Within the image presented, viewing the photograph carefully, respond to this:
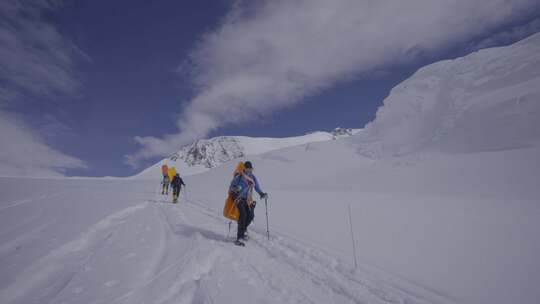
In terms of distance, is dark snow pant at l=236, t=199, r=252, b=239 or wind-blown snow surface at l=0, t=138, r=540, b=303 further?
dark snow pant at l=236, t=199, r=252, b=239

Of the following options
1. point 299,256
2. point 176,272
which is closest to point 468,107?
point 299,256

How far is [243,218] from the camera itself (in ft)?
20.7

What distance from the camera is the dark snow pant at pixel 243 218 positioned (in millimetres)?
6121

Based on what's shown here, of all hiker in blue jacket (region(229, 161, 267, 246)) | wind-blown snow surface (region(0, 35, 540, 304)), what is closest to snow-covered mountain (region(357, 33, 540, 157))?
wind-blown snow surface (region(0, 35, 540, 304))

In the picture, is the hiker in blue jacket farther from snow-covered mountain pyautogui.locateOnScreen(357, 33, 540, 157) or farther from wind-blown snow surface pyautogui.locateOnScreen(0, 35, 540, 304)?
snow-covered mountain pyautogui.locateOnScreen(357, 33, 540, 157)

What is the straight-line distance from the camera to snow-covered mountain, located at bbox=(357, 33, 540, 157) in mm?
13984

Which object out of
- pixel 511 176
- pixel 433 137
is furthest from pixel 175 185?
pixel 433 137

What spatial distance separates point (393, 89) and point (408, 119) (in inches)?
277

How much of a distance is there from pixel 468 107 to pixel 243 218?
65.5ft

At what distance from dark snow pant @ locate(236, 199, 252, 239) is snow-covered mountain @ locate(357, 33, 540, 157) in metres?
15.1

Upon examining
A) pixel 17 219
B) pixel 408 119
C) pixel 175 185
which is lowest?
pixel 17 219

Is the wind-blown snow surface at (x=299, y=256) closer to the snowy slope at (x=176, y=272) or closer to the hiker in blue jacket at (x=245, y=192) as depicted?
the snowy slope at (x=176, y=272)

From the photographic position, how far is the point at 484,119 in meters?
15.8

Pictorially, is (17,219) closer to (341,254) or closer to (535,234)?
(341,254)
